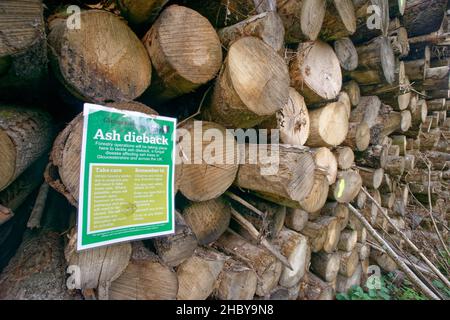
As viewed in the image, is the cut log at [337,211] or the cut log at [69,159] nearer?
the cut log at [69,159]

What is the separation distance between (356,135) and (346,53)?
0.68m

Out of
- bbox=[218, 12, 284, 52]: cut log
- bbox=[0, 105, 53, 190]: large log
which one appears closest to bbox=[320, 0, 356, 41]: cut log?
Result: bbox=[218, 12, 284, 52]: cut log

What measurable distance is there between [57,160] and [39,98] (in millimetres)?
427

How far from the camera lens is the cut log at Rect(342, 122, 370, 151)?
7.39ft

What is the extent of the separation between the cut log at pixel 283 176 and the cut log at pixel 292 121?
18 cm

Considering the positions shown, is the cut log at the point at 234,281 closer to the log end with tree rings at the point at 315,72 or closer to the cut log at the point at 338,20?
the log end with tree rings at the point at 315,72

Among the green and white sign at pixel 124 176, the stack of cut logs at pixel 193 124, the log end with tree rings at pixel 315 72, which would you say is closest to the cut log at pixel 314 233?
the stack of cut logs at pixel 193 124

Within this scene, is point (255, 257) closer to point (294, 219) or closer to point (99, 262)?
point (294, 219)

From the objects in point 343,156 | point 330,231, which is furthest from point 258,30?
point 330,231

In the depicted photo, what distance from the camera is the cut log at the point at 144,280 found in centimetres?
111

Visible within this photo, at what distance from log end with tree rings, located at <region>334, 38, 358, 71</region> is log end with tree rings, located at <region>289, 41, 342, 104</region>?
0.44ft

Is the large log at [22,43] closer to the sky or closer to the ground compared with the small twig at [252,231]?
closer to the sky

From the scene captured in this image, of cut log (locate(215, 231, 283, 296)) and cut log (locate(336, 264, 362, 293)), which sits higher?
cut log (locate(215, 231, 283, 296))

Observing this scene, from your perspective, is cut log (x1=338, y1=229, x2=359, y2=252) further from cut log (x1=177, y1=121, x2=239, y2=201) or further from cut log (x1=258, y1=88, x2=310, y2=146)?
cut log (x1=177, y1=121, x2=239, y2=201)
